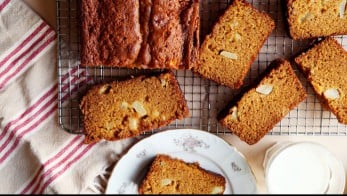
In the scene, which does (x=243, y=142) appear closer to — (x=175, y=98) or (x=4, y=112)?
(x=175, y=98)

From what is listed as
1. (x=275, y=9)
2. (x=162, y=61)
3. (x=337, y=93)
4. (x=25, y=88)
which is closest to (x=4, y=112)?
(x=25, y=88)

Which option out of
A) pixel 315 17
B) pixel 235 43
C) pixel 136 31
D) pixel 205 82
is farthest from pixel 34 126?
pixel 315 17

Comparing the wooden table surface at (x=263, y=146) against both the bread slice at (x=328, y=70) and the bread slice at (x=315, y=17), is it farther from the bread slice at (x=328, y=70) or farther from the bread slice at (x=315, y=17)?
the bread slice at (x=315, y=17)

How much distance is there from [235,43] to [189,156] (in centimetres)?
48

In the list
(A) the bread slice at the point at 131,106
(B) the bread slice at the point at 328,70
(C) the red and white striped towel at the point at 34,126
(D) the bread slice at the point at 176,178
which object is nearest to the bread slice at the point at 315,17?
(B) the bread slice at the point at 328,70

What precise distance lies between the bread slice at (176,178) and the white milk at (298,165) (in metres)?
0.20

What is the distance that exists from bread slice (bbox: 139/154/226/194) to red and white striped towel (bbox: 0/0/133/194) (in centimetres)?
16

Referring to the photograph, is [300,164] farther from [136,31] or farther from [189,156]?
[136,31]

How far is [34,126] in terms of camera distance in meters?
2.67

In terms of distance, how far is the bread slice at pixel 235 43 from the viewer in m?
2.61

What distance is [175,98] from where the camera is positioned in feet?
8.60

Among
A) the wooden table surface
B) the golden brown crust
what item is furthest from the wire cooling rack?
the golden brown crust

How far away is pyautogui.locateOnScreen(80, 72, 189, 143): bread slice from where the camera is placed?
2.61 meters

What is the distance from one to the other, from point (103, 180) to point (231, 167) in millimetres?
506
